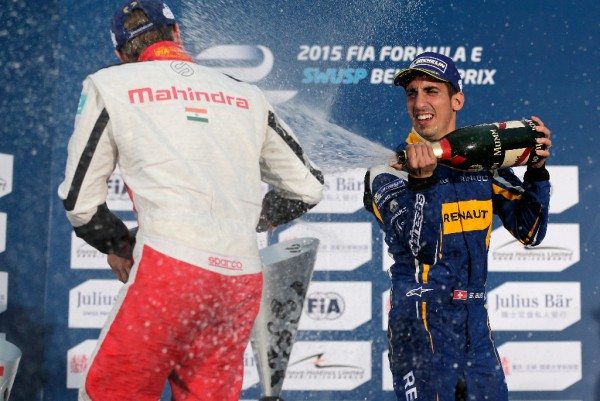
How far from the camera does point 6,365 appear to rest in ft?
13.0

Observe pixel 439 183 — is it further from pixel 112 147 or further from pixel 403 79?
pixel 112 147

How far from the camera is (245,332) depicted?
256 centimetres

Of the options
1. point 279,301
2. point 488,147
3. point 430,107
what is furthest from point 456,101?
point 279,301

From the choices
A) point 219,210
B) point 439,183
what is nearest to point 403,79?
point 439,183

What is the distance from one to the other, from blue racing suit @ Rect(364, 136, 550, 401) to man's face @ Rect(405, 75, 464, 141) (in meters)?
0.18

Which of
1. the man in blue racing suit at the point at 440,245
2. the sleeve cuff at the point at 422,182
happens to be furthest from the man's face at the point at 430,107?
the sleeve cuff at the point at 422,182

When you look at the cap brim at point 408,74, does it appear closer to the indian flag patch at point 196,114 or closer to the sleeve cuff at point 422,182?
the sleeve cuff at point 422,182

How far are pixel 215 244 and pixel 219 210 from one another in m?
0.10

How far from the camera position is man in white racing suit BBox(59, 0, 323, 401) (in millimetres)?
2385

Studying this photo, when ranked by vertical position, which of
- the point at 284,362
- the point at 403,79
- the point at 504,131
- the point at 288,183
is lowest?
the point at 284,362

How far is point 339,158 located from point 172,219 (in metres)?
2.94

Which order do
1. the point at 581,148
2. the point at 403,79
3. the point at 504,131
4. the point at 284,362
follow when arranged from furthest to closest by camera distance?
the point at 581,148 < the point at 284,362 < the point at 403,79 < the point at 504,131

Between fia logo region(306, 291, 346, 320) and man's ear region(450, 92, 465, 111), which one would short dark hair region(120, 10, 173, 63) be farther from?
fia logo region(306, 291, 346, 320)

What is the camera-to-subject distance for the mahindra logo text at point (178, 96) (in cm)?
247
